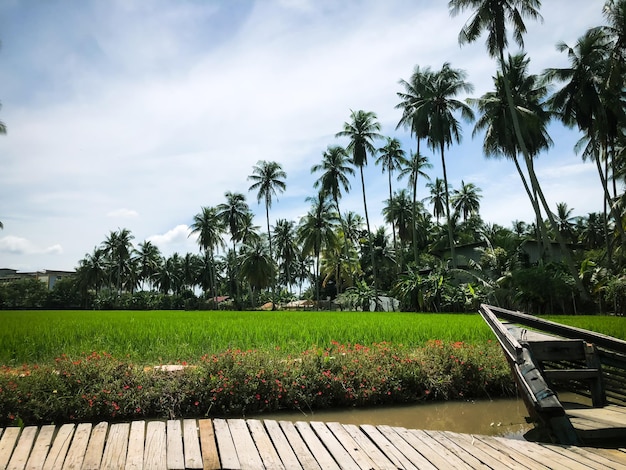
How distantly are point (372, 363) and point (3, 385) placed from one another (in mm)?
5115

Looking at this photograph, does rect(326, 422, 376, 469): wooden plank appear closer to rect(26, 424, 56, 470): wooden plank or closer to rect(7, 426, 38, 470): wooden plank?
rect(26, 424, 56, 470): wooden plank

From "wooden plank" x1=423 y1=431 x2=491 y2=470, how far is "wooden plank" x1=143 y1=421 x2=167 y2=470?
7.10 feet

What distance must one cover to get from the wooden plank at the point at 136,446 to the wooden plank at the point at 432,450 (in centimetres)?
212

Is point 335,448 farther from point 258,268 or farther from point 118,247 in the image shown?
point 118,247

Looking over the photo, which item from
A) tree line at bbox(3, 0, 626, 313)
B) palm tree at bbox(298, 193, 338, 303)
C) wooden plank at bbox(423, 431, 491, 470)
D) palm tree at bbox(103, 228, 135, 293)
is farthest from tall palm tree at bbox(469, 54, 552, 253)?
palm tree at bbox(103, 228, 135, 293)

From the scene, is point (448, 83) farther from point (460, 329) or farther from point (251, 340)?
point (251, 340)

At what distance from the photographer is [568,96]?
27375 millimetres

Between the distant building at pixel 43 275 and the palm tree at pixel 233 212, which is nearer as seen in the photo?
the palm tree at pixel 233 212

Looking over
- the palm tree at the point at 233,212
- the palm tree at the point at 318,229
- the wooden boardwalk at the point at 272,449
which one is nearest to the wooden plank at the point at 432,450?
the wooden boardwalk at the point at 272,449

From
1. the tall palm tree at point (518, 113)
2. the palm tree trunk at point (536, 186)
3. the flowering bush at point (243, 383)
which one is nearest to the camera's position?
the flowering bush at point (243, 383)

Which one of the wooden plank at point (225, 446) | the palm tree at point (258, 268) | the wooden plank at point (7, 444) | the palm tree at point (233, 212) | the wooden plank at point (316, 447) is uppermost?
the palm tree at point (233, 212)

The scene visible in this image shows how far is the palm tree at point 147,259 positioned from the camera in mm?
70438

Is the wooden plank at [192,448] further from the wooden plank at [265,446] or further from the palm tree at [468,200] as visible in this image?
the palm tree at [468,200]

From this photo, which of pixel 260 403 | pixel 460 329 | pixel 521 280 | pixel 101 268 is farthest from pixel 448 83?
pixel 101 268
